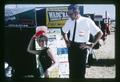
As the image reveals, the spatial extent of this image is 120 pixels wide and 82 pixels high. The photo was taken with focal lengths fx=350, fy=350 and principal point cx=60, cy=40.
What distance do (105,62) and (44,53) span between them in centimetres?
38

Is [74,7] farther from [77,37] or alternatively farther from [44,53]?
[44,53]

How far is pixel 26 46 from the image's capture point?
2.13 metres

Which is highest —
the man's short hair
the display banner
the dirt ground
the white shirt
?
the man's short hair

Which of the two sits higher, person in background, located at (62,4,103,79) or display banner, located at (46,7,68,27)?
display banner, located at (46,7,68,27)

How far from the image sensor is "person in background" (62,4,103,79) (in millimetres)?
2125

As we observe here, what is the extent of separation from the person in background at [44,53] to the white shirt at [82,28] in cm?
14

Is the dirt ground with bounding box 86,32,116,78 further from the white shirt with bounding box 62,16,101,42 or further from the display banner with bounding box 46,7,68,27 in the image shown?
the display banner with bounding box 46,7,68,27

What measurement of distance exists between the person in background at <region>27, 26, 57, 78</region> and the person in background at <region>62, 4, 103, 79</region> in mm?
110

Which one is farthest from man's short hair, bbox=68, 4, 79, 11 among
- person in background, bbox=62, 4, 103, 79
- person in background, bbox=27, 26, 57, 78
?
person in background, bbox=27, 26, 57, 78

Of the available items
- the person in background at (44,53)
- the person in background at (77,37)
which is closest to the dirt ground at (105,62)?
the person in background at (77,37)

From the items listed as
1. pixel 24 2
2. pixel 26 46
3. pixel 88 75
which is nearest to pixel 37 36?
pixel 26 46

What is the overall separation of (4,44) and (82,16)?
508 millimetres

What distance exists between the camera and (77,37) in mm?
2137

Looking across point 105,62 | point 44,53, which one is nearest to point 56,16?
point 44,53
